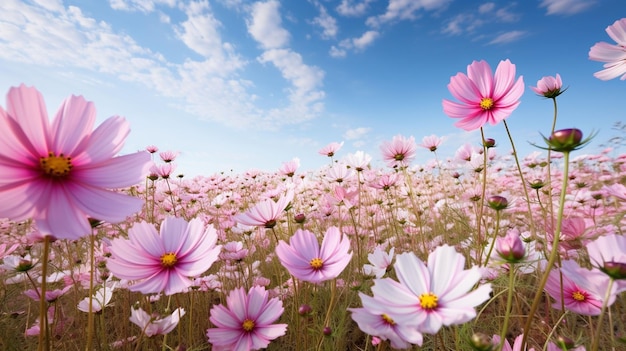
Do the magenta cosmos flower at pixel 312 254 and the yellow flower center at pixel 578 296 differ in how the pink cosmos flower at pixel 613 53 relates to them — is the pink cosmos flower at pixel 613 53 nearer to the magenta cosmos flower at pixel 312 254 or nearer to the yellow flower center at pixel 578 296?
the yellow flower center at pixel 578 296

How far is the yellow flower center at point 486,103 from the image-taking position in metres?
0.87

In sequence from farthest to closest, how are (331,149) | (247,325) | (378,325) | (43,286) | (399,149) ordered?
(331,149) < (399,149) < (247,325) < (378,325) < (43,286)

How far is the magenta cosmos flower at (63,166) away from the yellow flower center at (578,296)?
91cm

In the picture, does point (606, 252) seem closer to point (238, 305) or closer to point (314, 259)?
point (314, 259)

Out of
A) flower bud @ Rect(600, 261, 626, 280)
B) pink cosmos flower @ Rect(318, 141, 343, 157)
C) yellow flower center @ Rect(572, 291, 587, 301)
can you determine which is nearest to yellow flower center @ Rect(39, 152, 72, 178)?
flower bud @ Rect(600, 261, 626, 280)

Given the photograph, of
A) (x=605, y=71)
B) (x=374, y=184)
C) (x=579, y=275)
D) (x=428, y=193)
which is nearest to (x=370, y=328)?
(x=579, y=275)

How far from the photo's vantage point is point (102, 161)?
0.49 m

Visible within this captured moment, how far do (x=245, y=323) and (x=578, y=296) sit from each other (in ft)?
2.51

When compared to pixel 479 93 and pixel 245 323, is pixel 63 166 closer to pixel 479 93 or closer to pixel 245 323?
pixel 245 323

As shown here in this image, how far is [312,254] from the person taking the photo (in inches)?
29.6

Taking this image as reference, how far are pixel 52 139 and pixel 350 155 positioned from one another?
1.54m

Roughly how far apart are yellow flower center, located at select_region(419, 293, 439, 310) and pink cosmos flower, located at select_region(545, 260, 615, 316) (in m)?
0.25

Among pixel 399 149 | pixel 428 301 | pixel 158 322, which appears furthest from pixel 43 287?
pixel 399 149

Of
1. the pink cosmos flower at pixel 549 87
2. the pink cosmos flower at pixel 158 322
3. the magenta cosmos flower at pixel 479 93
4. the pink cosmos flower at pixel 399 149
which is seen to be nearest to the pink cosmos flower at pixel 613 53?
the pink cosmos flower at pixel 549 87
